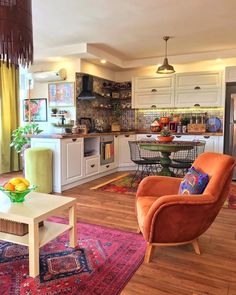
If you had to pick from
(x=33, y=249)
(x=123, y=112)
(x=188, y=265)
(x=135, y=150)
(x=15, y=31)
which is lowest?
(x=188, y=265)

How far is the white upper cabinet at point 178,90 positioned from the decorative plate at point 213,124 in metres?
0.47

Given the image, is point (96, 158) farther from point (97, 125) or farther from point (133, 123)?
point (133, 123)

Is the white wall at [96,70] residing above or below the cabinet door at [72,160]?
above

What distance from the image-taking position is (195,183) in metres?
2.38

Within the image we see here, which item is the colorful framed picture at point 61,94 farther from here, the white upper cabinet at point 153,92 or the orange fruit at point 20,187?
the orange fruit at point 20,187

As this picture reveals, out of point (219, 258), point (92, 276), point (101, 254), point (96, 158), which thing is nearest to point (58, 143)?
point (96, 158)

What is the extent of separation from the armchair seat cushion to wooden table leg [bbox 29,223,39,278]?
2.83ft

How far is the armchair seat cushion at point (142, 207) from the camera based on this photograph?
7.58 feet

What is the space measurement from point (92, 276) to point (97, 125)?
15.3 feet

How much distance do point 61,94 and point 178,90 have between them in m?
2.62

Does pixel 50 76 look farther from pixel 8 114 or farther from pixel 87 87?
pixel 8 114

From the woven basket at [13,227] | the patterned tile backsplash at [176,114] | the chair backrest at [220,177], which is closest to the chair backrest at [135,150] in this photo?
the patterned tile backsplash at [176,114]

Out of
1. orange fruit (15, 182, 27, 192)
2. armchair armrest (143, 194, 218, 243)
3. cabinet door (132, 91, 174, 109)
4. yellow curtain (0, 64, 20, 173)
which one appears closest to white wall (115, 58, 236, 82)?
cabinet door (132, 91, 174, 109)

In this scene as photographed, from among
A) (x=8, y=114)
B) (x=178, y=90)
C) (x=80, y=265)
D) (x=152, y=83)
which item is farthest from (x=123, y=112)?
(x=80, y=265)
